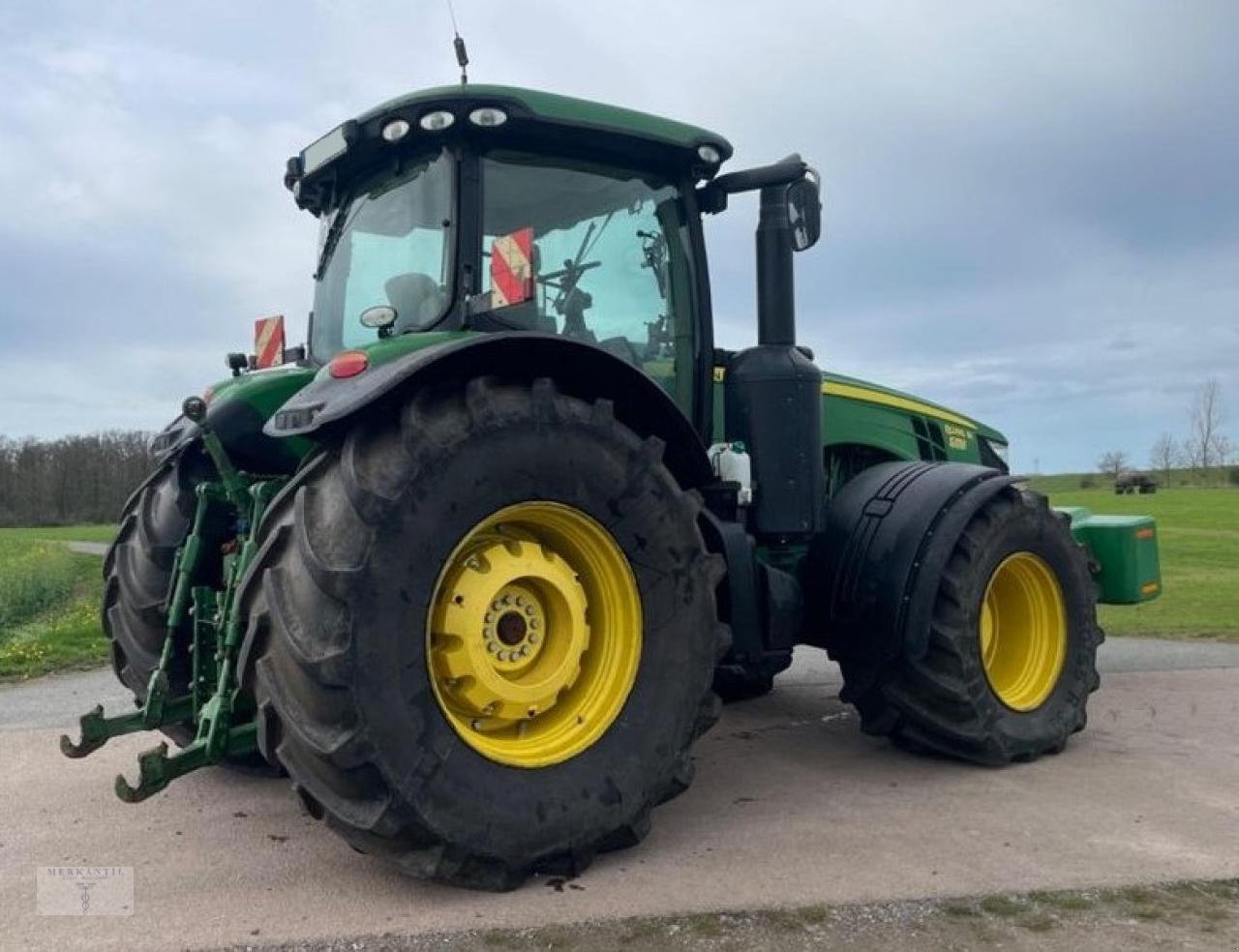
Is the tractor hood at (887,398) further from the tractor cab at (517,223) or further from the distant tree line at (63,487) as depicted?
the distant tree line at (63,487)

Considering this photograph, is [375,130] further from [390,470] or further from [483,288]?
[390,470]

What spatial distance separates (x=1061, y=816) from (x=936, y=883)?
95cm

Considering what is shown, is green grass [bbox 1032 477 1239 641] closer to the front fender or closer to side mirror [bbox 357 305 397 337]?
the front fender

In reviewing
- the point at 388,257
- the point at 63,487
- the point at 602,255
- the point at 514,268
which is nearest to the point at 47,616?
the point at 388,257

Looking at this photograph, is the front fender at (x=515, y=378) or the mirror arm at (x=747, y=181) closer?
the front fender at (x=515, y=378)

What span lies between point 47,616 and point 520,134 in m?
11.8

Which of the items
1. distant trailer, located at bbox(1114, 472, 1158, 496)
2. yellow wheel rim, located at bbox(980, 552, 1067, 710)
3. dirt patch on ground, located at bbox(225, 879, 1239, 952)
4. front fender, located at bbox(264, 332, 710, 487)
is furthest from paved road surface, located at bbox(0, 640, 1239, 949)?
distant trailer, located at bbox(1114, 472, 1158, 496)

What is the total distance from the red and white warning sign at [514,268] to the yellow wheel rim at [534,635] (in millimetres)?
677

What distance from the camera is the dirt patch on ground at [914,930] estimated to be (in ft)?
9.37

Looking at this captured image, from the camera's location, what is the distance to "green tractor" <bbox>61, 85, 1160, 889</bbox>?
122 inches

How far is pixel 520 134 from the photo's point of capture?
414 centimetres

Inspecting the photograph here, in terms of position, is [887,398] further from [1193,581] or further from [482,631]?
[1193,581]

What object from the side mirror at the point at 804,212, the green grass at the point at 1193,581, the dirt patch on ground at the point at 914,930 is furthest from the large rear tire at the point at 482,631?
the green grass at the point at 1193,581

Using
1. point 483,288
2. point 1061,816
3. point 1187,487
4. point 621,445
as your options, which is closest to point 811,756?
point 1061,816
